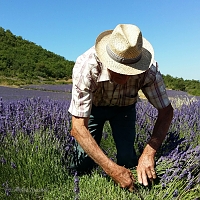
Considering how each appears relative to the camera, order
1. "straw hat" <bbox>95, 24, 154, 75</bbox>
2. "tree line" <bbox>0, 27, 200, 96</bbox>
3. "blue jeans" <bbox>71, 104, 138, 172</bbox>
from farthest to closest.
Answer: "tree line" <bbox>0, 27, 200, 96</bbox> < "blue jeans" <bbox>71, 104, 138, 172</bbox> < "straw hat" <bbox>95, 24, 154, 75</bbox>

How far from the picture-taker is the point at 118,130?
256 centimetres

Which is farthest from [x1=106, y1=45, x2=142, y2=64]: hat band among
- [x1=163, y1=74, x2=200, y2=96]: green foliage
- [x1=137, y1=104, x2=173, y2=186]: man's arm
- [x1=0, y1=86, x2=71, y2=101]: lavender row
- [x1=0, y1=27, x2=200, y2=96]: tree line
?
[x1=163, y1=74, x2=200, y2=96]: green foliage

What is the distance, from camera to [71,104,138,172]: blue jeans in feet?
8.00

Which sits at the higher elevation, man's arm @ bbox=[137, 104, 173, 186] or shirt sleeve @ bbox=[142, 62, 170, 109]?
shirt sleeve @ bbox=[142, 62, 170, 109]

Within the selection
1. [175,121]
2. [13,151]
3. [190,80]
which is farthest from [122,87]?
[190,80]

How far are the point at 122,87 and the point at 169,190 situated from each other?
2.50ft

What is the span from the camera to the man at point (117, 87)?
1751 mm

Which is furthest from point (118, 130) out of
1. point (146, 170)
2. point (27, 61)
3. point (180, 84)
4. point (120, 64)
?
point (27, 61)

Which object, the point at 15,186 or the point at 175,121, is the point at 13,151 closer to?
the point at 15,186

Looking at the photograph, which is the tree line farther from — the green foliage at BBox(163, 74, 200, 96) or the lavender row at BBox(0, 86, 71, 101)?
the lavender row at BBox(0, 86, 71, 101)

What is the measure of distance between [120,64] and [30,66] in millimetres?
18494

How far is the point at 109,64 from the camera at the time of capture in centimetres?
176

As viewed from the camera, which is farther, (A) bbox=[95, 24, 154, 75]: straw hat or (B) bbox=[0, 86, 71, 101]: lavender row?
(B) bbox=[0, 86, 71, 101]: lavender row

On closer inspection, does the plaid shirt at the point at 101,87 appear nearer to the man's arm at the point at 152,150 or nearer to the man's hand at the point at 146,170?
the man's arm at the point at 152,150
